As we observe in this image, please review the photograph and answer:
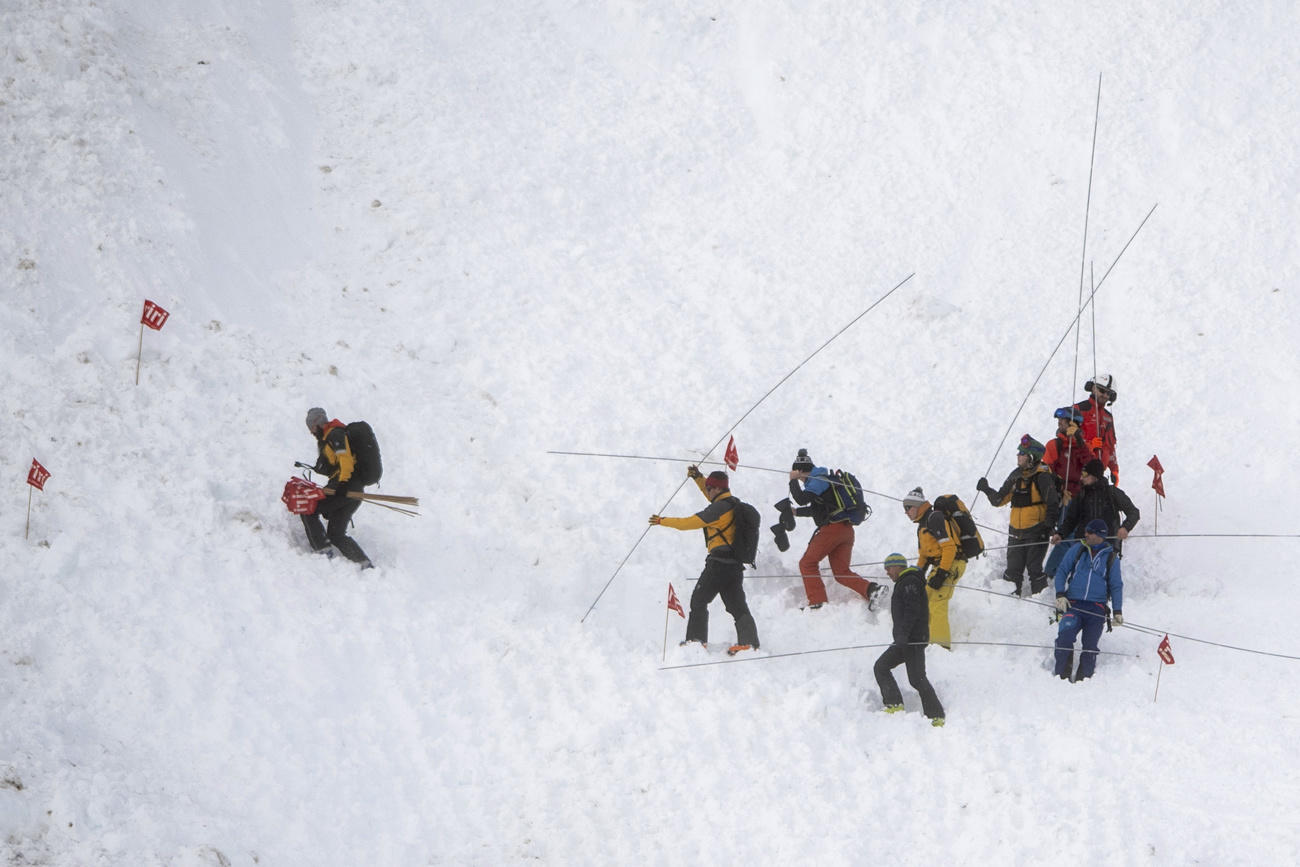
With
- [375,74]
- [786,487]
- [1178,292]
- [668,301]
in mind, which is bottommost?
[786,487]

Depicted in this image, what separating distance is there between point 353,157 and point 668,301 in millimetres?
4954

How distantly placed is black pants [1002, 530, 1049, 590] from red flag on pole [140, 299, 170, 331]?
8.69 meters

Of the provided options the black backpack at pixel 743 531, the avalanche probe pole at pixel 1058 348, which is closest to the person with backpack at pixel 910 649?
the black backpack at pixel 743 531

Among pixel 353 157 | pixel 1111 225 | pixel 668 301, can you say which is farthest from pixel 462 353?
pixel 1111 225

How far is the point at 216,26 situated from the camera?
1586 cm

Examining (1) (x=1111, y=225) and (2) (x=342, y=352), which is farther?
(1) (x=1111, y=225)

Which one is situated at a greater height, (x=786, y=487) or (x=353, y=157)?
(x=353, y=157)

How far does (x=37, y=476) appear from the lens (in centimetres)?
925

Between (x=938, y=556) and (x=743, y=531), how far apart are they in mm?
1774

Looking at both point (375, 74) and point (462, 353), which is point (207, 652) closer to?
point (462, 353)

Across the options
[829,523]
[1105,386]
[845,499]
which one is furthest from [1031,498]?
[829,523]

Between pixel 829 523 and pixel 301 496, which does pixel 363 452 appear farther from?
pixel 829 523

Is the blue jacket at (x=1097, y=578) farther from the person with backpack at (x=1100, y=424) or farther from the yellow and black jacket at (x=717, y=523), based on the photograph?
the yellow and black jacket at (x=717, y=523)

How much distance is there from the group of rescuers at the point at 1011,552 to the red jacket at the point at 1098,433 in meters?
0.01
